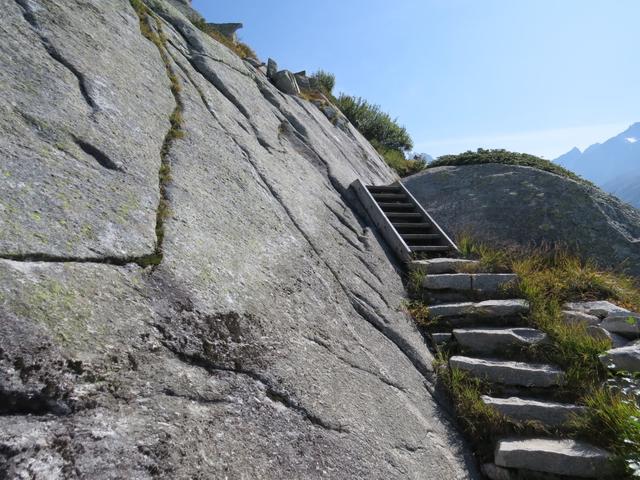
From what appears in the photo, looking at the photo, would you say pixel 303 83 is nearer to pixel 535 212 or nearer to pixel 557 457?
pixel 535 212

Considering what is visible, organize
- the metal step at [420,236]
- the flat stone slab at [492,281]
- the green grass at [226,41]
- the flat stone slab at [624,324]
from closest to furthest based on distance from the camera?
1. the flat stone slab at [624,324]
2. the flat stone slab at [492,281]
3. the metal step at [420,236]
4. the green grass at [226,41]

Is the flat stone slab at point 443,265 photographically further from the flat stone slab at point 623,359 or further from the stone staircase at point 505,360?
the flat stone slab at point 623,359

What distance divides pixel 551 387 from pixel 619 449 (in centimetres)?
98

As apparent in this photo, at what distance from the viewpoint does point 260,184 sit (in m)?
5.98

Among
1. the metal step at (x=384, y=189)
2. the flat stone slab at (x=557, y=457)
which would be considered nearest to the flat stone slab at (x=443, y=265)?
the metal step at (x=384, y=189)

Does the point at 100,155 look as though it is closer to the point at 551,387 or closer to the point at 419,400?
the point at 419,400

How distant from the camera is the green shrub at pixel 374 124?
17.3 metres

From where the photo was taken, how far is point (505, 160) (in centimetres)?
1115

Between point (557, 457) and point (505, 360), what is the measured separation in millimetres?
1377

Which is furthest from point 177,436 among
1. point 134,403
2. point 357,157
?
point 357,157

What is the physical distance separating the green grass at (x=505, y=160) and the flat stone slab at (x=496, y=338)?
5923mm

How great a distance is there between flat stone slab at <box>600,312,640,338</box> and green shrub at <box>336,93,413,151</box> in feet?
40.4

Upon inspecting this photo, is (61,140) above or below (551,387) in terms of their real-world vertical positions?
above

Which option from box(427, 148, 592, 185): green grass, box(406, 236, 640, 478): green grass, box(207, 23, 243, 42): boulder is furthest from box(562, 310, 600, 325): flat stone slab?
box(207, 23, 243, 42): boulder
